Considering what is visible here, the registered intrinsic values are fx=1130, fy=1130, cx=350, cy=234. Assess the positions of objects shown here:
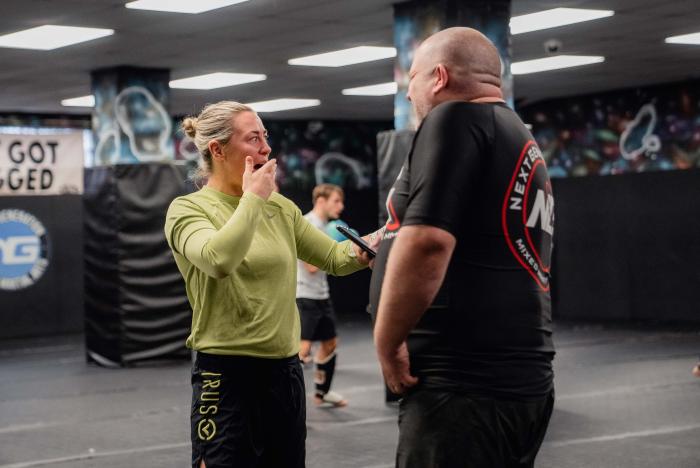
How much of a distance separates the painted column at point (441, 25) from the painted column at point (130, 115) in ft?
16.0

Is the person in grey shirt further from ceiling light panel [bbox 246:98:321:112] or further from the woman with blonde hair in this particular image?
Result: ceiling light panel [bbox 246:98:321:112]

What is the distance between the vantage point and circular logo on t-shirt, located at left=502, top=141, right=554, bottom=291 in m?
2.56

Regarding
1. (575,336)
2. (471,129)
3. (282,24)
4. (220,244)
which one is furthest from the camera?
(575,336)

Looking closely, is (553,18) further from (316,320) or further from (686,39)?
(316,320)

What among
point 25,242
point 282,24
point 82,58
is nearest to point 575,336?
point 282,24

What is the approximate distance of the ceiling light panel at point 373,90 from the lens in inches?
622

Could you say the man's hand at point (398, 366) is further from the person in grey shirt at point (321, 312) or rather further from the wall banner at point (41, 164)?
the wall banner at point (41, 164)

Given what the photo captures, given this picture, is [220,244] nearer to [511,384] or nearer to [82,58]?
[511,384]

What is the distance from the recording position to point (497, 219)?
8.34 ft

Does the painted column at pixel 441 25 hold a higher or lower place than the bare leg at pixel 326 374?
higher

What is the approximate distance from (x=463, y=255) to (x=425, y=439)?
43cm

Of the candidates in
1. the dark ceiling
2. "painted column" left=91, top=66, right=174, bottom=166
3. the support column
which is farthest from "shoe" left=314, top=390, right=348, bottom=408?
"painted column" left=91, top=66, right=174, bottom=166

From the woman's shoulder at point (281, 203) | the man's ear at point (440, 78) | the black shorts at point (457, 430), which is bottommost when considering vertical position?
the black shorts at point (457, 430)

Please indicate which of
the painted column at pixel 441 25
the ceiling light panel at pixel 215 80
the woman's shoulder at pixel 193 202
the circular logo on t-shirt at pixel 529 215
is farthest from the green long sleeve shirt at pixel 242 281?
the ceiling light panel at pixel 215 80
